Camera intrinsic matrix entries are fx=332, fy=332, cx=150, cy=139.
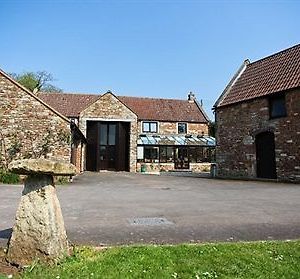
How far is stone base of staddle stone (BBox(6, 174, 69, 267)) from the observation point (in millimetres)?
4625

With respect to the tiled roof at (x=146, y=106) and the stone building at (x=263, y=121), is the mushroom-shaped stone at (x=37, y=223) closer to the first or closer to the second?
the stone building at (x=263, y=121)

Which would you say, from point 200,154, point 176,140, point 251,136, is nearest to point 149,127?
point 176,140

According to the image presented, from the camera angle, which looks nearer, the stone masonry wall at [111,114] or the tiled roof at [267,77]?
the tiled roof at [267,77]

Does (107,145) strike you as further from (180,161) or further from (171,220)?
(171,220)

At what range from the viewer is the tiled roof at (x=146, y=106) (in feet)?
133

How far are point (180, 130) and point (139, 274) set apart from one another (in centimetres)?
3896

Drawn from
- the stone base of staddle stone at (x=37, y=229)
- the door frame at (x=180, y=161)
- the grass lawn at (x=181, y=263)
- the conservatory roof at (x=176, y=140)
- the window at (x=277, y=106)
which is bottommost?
the grass lawn at (x=181, y=263)

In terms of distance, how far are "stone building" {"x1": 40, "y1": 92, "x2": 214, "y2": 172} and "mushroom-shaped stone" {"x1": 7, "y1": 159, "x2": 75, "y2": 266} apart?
107 feet

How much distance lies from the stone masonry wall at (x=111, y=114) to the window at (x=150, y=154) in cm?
157

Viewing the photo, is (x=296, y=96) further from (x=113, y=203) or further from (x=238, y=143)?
(x=113, y=203)

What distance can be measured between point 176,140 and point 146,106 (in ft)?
22.7

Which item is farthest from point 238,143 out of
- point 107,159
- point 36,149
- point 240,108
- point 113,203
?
point 107,159

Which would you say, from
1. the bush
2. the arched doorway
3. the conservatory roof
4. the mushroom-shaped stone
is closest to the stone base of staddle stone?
the mushroom-shaped stone

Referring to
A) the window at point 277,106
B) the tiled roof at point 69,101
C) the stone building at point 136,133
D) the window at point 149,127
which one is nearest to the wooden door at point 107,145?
the stone building at point 136,133
